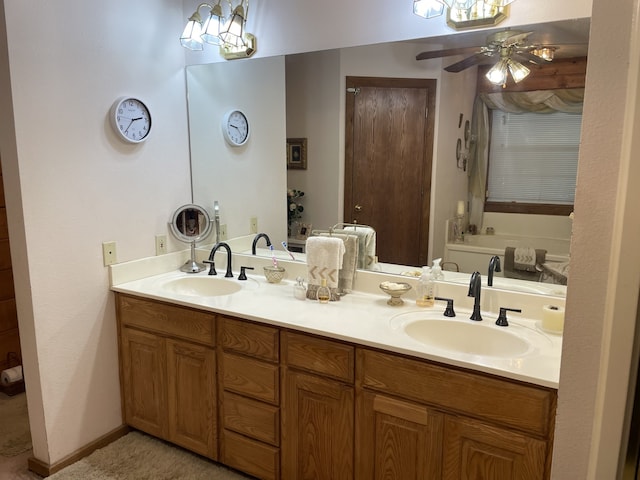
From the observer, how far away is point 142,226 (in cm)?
253

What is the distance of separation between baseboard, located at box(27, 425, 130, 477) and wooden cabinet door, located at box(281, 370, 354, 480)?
1.03m

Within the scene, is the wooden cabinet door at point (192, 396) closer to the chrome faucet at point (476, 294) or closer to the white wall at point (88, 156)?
the white wall at point (88, 156)

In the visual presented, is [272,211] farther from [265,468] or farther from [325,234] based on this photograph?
[265,468]

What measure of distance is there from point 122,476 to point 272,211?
148cm

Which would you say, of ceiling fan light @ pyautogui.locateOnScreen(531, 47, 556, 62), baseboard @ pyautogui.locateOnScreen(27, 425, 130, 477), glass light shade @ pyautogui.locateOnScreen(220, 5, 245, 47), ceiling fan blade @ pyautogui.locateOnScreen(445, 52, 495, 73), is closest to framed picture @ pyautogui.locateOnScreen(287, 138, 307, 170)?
glass light shade @ pyautogui.locateOnScreen(220, 5, 245, 47)

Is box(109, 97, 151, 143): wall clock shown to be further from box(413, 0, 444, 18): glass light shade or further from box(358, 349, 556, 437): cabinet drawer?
box(358, 349, 556, 437): cabinet drawer

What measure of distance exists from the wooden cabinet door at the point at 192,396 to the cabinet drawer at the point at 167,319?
5 centimetres

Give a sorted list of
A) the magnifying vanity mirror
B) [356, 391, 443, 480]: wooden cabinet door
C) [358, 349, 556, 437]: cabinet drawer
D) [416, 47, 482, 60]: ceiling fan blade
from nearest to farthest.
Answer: [358, 349, 556, 437]: cabinet drawer, [356, 391, 443, 480]: wooden cabinet door, [416, 47, 482, 60]: ceiling fan blade, the magnifying vanity mirror

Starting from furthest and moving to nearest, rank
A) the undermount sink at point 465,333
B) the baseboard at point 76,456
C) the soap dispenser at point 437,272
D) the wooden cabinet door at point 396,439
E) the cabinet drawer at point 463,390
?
the baseboard at point 76,456 → the soap dispenser at point 437,272 → the undermount sink at point 465,333 → the wooden cabinet door at point 396,439 → the cabinet drawer at point 463,390

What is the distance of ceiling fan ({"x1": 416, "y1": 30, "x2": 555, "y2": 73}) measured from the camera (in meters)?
1.84

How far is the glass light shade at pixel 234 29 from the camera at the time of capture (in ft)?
7.61

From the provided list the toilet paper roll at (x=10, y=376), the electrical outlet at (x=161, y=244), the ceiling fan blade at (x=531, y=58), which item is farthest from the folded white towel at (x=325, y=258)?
the toilet paper roll at (x=10, y=376)

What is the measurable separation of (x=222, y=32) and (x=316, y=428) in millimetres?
1857

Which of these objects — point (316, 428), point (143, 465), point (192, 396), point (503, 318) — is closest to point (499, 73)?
point (503, 318)
